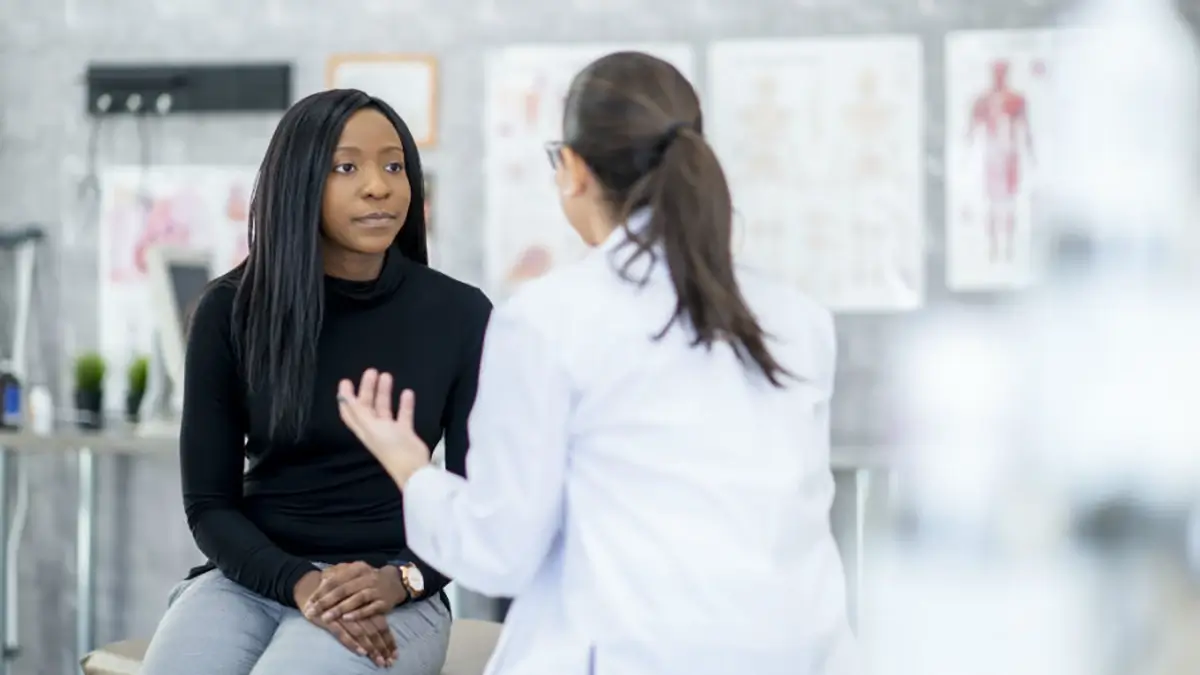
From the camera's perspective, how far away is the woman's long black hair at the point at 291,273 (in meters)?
1.61

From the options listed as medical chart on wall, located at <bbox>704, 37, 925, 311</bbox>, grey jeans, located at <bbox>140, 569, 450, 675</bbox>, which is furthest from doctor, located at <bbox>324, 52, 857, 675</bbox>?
medical chart on wall, located at <bbox>704, 37, 925, 311</bbox>

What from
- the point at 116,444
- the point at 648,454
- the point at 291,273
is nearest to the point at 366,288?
the point at 291,273

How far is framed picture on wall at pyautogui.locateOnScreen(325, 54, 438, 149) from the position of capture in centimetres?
334

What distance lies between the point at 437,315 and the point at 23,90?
2.21 m

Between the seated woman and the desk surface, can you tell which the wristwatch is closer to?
the seated woman

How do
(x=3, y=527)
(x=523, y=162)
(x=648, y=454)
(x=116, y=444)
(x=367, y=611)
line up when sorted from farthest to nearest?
(x=523, y=162)
(x=3, y=527)
(x=116, y=444)
(x=367, y=611)
(x=648, y=454)

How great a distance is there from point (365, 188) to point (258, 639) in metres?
0.52

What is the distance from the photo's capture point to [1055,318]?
327 centimetres

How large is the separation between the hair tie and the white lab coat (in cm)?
9

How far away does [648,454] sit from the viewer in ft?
3.58

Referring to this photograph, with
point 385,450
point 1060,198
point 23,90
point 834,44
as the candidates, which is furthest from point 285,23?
point 385,450

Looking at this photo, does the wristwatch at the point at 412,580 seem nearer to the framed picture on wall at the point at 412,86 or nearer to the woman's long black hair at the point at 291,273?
the woman's long black hair at the point at 291,273

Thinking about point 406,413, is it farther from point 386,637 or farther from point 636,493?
point 386,637

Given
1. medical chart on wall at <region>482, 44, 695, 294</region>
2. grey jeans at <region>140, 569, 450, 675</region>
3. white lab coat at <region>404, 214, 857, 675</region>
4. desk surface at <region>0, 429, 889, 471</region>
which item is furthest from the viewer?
medical chart on wall at <region>482, 44, 695, 294</region>
